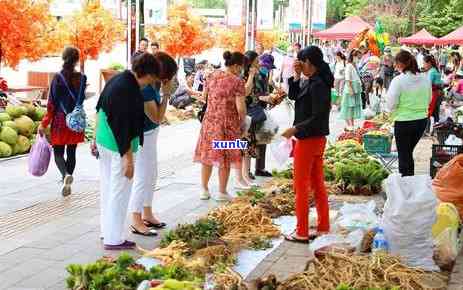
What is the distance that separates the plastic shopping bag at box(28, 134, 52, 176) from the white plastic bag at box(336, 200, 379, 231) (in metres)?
3.70

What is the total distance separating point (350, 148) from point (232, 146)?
2.72 m

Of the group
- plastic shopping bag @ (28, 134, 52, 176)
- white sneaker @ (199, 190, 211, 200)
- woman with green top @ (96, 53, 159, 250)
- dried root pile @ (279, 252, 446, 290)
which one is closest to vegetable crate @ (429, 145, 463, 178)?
white sneaker @ (199, 190, 211, 200)

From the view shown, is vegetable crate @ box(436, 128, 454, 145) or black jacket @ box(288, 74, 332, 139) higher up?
black jacket @ box(288, 74, 332, 139)

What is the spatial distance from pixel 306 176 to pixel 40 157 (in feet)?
12.2

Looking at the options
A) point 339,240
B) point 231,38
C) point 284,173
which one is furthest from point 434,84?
point 231,38

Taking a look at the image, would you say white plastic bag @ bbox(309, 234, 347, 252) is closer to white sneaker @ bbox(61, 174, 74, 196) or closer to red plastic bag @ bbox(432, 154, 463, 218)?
red plastic bag @ bbox(432, 154, 463, 218)

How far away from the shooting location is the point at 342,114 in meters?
16.7

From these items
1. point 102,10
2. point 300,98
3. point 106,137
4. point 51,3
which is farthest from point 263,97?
point 102,10

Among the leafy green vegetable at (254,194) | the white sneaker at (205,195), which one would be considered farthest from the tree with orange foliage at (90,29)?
the leafy green vegetable at (254,194)

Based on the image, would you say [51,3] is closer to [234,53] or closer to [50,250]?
[234,53]

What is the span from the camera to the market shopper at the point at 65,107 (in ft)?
28.3

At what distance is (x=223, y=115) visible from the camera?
28.0 feet

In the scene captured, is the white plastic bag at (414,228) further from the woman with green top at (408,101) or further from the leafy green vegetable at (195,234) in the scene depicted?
the woman with green top at (408,101)

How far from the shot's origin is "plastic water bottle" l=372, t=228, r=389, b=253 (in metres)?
6.04
